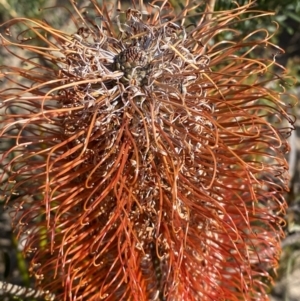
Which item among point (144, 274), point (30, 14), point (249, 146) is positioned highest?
point (30, 14)

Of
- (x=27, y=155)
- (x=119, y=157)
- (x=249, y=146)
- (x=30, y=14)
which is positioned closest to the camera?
(x=119, y=157)

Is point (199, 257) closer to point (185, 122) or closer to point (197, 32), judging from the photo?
point (185, 122)

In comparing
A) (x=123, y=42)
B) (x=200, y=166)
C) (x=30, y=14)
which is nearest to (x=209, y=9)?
(x=123, y=42)

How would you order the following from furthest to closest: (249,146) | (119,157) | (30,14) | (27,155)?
(30,14) → (249,146) → (27,155) → (119,157)

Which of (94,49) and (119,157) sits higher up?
(94,49)

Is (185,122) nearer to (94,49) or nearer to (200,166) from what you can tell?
(200,166)

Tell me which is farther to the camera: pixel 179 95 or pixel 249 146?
pixel 249 146
